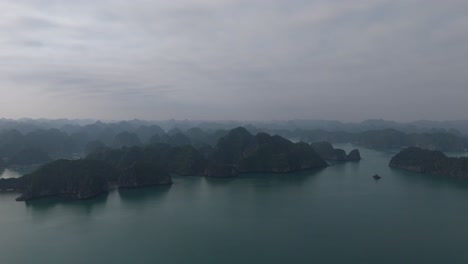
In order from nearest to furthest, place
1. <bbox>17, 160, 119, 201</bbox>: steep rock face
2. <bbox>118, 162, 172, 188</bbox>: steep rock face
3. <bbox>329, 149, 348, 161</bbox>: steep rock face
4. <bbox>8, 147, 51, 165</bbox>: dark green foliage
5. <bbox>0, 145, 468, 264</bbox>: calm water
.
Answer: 1. <bbox>0, 145, 468, 264</bbox>: calm water
2. <bbox>17, 160, 119, 201</bbox>: steep rock face
3. <bbox>118, 162, 172, 188</bbox>: steep rock face
4. <bbox>8, 147, 51, 165</bbox>: dark green foliage
5. <bbox>329, 149, 348, 161</bbox>: steep rock face

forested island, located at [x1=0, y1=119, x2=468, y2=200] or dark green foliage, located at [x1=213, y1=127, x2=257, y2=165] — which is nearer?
forested island, located at [x1=0, y1=119, x2=468, y2=200]

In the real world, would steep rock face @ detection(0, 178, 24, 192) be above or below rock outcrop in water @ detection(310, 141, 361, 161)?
below

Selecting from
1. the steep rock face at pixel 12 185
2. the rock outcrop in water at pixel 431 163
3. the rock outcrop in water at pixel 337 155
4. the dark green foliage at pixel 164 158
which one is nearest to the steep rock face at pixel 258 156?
the dark green foliage at pixel 164 158

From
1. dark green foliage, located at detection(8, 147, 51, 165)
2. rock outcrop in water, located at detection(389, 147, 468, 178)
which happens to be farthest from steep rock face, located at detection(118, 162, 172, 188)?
rock outcrop in water, located at detection(389, 147, 468, 178)

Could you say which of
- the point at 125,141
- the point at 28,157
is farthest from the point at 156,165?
the point at 125,141

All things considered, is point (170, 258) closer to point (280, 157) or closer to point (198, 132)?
point (280, 157)

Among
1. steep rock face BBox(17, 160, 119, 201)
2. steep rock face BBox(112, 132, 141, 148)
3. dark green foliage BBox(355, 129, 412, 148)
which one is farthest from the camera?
dark green foliage BBox(355, 129, 412, 148)

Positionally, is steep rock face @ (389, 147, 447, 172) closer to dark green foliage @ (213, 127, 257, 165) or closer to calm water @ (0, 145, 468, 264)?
calm water @ (0, 145, 468, 264)

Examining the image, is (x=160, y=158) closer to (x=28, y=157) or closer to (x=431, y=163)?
(x=28, y=157)

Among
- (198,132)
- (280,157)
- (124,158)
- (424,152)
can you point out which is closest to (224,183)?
(280,157)
